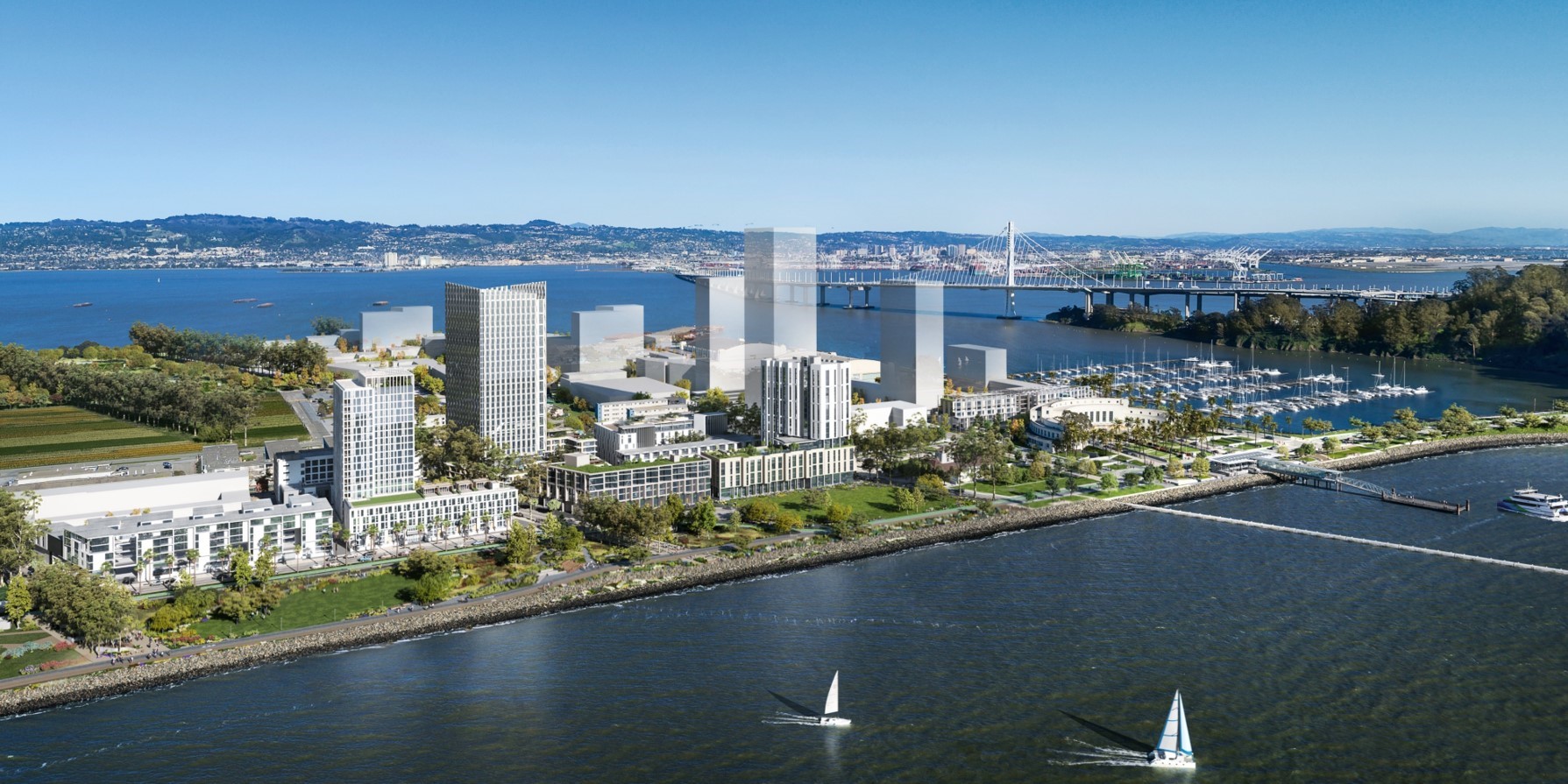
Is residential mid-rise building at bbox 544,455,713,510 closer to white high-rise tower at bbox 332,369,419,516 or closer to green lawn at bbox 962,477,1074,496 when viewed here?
white high-rise tower at bbox 332,369,419,516

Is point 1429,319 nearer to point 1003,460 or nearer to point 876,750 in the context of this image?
point 1003,460

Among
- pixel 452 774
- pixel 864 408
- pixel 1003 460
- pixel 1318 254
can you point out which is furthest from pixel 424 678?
pixel 1318 254

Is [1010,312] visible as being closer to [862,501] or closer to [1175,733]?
[862,501]

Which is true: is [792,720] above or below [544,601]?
A: below

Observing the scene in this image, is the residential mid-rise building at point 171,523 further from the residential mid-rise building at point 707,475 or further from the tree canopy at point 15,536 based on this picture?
the residential mid-rise building at point 707,475

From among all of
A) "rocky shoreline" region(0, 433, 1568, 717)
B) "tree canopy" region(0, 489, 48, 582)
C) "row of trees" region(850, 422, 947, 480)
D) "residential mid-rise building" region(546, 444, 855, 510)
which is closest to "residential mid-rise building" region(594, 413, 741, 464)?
"residential mid-rise building" region(546, 444, 855, 510)

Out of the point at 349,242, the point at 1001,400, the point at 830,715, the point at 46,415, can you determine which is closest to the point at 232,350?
the point at 46,415

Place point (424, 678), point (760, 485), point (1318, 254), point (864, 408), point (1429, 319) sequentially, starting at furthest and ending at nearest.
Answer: point (1318, 254)
point (1429, 319)
point (864, 408)
point (760, 485)
point (424, 678)
